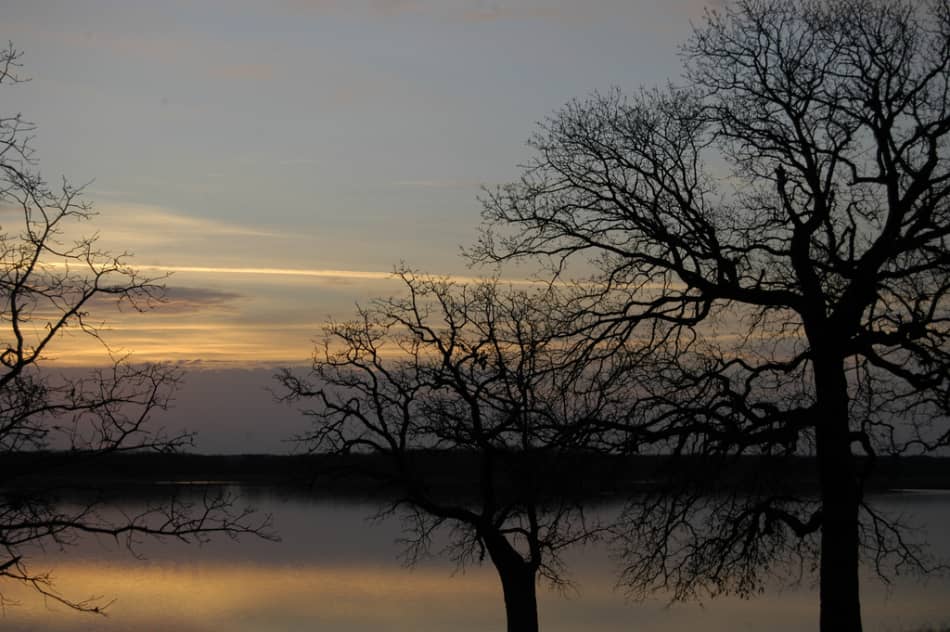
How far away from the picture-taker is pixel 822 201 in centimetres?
1433

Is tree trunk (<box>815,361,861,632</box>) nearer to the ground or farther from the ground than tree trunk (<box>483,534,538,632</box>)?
farther from the ground

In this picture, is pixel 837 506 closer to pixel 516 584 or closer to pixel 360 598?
pixel 516 584

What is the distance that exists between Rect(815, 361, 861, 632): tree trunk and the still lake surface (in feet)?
24.5

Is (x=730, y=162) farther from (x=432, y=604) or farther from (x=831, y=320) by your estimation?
(x=432, y=604)

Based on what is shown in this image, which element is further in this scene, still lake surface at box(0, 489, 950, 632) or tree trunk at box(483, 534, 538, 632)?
still lake surface at box(0, 489, 950, 632)

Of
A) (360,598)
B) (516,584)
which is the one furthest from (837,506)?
(360,598)

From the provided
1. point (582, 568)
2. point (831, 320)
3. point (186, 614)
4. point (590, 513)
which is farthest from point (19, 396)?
point (590, 513)

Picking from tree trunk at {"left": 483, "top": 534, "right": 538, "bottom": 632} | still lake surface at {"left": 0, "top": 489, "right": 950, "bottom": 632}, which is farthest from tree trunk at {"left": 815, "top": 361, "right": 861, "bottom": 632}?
still lake surface at {"left": 0, "top": 489, "right": 950, "bottom": 632}

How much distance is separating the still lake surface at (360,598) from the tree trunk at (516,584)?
3.42 metres

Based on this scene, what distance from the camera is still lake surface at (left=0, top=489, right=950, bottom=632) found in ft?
90.2

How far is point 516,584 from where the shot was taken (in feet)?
60.8

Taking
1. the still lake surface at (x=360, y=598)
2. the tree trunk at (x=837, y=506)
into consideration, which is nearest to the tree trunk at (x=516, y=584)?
the still lake surface at (x=360, y=598)

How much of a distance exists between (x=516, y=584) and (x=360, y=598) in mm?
14232

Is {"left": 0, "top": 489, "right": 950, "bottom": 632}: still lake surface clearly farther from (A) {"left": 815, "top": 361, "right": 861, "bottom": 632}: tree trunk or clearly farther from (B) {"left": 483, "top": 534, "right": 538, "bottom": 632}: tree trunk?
(A) {"left": 815, "top": 361, "right": 861, "bottom": 632}: tree trunk
